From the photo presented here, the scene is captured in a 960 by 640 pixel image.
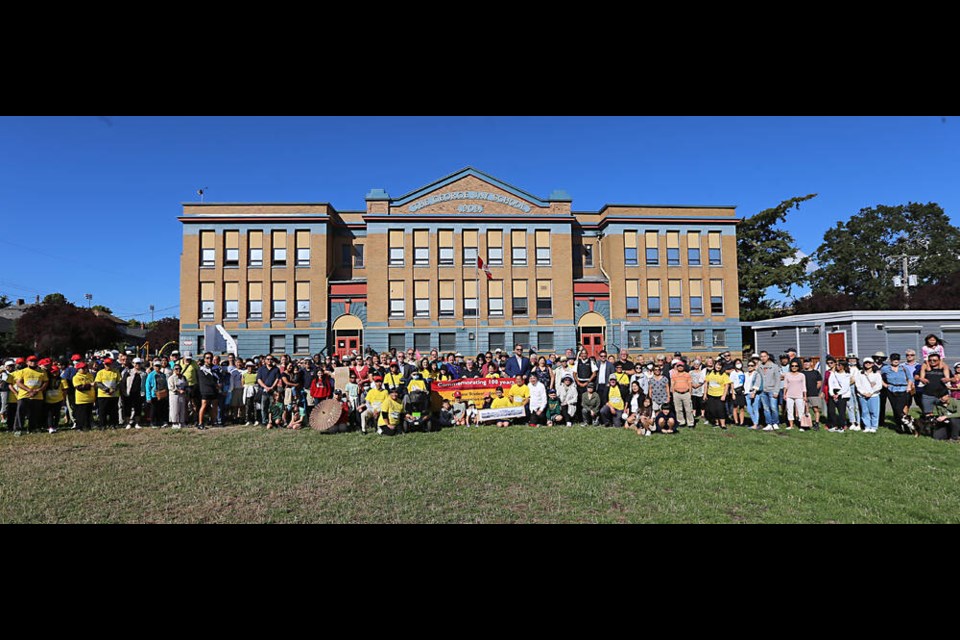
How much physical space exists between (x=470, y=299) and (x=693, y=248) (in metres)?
Answer: 15.9

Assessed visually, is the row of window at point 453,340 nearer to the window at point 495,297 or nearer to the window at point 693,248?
the window at point 495,297

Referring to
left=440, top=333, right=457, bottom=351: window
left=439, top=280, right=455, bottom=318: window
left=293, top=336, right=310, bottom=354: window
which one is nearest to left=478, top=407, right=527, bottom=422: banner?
left=440, top=333, right=457, bottom=351: window

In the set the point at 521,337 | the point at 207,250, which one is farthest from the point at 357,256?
the point at 521,337

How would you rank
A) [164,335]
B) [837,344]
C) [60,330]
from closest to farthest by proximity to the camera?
[837,344], [60,330], [164,335]

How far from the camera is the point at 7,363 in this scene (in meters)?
10.8

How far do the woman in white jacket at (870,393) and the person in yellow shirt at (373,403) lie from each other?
10304 millimetres

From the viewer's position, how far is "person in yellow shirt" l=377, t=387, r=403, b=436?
10.1m

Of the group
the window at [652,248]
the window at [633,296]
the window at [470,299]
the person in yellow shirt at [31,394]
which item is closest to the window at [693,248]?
the window at [652,248]

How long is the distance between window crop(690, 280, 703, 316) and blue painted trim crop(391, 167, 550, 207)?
1141cm

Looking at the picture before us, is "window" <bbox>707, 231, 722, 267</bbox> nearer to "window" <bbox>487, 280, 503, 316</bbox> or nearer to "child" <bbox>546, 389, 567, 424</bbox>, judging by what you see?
"window" <bbox>487, 280, 503, 316</bbox>

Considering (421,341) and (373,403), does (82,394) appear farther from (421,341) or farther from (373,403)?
(421,341)

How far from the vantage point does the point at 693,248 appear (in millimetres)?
32312
